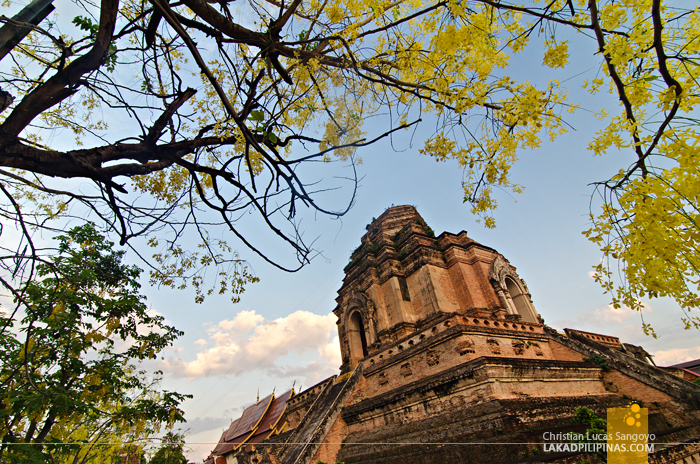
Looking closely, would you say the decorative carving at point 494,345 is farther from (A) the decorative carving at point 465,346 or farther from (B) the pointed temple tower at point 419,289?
(B) the pointed temple tower at point 419,289

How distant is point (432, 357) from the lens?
9078mm

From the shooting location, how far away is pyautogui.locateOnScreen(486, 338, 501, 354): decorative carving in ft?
28.9

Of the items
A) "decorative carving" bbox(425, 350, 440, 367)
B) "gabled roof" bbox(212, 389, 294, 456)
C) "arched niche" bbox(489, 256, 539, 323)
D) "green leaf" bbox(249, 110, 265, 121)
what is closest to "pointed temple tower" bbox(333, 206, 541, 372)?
"arched niche" bbox(489, 256, 539, 323)

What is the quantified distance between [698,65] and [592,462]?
5881mm

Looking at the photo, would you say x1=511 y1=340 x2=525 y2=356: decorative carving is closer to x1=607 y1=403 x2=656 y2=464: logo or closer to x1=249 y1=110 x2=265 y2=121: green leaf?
x1=607 y1=403 x2=656 y2=464: logo

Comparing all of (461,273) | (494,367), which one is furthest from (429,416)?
(461,273)

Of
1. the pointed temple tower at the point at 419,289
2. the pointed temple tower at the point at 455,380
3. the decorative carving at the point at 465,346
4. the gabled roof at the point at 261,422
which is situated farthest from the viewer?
the gabled roof at the point at 261,422

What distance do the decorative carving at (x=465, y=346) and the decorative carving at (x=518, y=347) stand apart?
1.98m

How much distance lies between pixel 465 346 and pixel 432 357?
1.12 metres

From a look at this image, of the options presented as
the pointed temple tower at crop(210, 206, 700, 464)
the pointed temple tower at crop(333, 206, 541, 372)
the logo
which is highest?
the pointed temple tower at crop(333, 206, 541, 372)

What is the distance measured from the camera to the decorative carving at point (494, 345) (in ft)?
28.9

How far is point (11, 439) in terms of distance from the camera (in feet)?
18.2

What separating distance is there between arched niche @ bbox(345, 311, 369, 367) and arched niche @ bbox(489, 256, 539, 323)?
6150 millimetres

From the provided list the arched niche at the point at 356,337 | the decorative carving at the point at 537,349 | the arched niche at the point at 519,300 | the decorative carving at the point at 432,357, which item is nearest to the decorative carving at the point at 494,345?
the decorative carving at the point at 432,357
